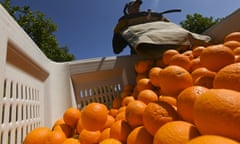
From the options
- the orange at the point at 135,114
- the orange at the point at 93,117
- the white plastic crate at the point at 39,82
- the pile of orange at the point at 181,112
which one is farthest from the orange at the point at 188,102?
the white plastic crate at the point at 39,82

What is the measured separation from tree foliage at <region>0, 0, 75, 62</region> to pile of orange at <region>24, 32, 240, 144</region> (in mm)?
4234

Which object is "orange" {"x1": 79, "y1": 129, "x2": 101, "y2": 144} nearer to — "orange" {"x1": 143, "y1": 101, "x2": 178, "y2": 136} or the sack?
"orange" {"x1": 143, "y1": 101, "x2": 178, "y2": 136}

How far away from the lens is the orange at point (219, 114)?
0.85 feet

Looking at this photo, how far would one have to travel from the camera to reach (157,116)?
374mm

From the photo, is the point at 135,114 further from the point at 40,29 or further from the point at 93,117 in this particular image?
the point at 40,29

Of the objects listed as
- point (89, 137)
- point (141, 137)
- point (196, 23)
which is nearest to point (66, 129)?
point (89, 137)

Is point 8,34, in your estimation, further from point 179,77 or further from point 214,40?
point 214,40

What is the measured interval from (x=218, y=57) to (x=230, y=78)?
0.49ft

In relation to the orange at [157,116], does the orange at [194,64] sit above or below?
above

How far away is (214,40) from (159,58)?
0.30m

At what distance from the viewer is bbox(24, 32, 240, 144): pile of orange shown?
271 mm

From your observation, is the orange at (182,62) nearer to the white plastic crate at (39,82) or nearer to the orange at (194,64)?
the orange at (194,64)

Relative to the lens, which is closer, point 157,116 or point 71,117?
point 157,116

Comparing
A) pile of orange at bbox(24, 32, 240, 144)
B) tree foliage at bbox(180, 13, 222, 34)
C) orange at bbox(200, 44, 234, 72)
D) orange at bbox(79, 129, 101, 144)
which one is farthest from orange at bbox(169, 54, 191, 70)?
tree foliage at bbox(180, 13, 222, 34)
